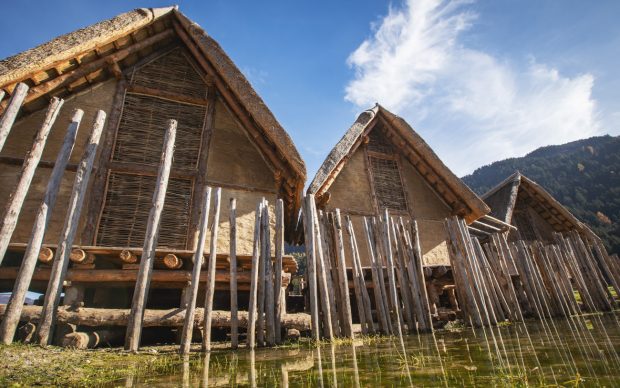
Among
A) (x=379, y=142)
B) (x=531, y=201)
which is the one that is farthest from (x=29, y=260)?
(x=531, y=201)

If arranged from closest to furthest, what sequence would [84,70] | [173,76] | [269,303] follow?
1. [269,303]
2. [84,70]
3. [173,76]

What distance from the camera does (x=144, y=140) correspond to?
21.6ft

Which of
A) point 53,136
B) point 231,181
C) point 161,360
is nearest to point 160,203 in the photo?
point 161,360

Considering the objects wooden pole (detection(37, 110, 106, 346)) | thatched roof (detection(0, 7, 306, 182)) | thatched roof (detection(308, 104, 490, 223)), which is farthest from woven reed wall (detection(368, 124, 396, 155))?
wooden pole (detection(37, 110, 106, 346))

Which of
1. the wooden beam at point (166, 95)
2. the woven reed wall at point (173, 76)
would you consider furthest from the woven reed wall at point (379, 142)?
the woven reed wall at point (173, 76)

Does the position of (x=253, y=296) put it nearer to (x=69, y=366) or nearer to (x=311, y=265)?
(x=311, y=265)

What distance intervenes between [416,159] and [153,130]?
6.87 metres

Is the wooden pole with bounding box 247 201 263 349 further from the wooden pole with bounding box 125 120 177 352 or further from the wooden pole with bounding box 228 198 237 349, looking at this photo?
the wooden pole with bounding box 125 120 177 352

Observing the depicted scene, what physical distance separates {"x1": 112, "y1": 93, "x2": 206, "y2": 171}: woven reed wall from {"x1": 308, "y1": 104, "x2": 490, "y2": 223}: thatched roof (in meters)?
3.08

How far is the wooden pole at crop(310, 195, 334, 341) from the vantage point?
12.7 ft

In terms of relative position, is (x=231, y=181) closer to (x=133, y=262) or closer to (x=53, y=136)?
(x=133, y=262)

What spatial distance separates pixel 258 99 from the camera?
6.12 metres

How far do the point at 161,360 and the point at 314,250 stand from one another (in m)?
2.16

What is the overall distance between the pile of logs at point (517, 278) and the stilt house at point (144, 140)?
2927mm
